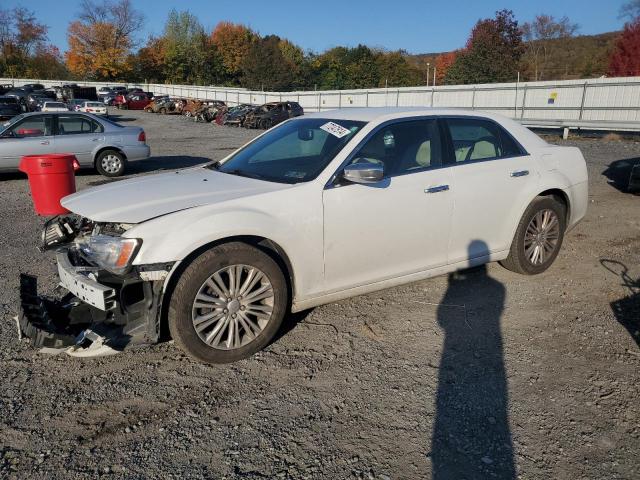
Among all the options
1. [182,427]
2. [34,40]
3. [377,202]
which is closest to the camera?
[182,427]

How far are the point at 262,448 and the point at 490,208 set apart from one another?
9.87ft

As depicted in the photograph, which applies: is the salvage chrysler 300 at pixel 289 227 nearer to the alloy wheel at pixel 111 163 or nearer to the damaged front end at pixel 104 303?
the damaged front end at pixel 104 303

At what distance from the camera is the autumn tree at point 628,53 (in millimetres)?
44656

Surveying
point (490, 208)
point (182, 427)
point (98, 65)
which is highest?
point (98, 65)

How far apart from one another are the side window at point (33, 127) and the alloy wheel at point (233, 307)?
396 inches

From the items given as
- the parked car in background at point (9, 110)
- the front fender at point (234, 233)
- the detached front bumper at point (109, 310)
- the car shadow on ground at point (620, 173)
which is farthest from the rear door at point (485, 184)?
the parked car in background at point (9, 110)

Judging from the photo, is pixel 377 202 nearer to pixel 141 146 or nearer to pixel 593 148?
pixel 141 146

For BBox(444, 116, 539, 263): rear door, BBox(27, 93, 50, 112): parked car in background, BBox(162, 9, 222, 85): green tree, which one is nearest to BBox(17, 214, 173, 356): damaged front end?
BBox(444, 116, 539, 263): rear door

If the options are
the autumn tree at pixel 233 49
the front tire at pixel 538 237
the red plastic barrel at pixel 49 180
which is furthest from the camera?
the autumn tree at pixel 233 49

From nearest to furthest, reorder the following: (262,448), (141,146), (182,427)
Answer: (262,448)
(182,427)
(141,146)

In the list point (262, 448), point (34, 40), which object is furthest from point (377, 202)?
point (34, 40)

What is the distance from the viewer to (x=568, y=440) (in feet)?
9.18

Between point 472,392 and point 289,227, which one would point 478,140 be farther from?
point 472,392

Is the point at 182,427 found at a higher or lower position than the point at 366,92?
lower
